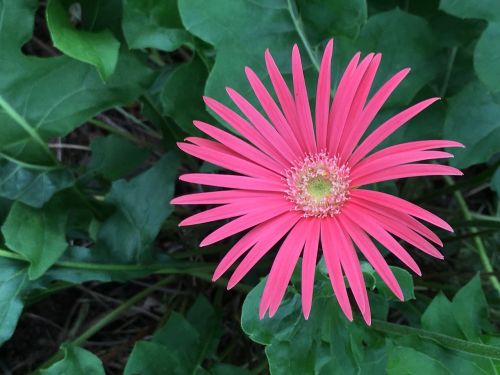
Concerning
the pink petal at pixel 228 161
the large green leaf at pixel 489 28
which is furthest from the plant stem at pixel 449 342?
the large green leaf at pixel 489 28

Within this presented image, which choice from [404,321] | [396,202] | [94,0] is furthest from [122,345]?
[396,202]

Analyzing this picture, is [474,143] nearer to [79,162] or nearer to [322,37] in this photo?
[322,37]

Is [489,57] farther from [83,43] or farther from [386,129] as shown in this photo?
[83,43]

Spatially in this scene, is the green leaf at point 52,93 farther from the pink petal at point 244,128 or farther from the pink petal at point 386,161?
the pink petal at point 386,161

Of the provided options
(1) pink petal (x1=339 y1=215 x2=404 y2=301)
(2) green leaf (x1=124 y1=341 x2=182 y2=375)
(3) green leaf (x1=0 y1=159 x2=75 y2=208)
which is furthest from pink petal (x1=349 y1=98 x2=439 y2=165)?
(3) green leaf (x1=0 y1=159 x2=75 y2=208)

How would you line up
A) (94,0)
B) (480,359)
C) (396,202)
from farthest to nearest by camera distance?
1. (94,0)
2. (480,359)
3. (396,202)

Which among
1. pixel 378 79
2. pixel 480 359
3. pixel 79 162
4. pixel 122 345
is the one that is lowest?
pixel 480 359

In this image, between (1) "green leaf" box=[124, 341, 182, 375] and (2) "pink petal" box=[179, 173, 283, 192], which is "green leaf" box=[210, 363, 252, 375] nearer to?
(1) "green leaf" box=[124, 341, 182, 375]

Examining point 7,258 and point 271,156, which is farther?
point 7,258
